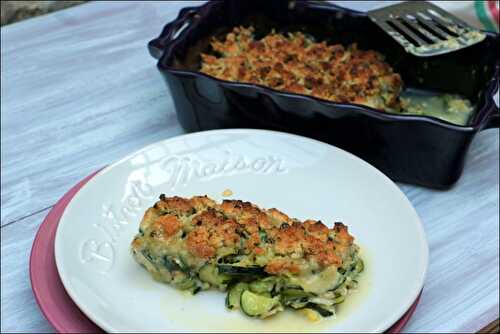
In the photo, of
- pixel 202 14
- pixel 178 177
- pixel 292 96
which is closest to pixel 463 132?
pixel 292 96

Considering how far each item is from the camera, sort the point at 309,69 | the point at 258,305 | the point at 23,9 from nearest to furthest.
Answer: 1. the point at 258,305
2. the point at 309,69
3. the point at 23,9

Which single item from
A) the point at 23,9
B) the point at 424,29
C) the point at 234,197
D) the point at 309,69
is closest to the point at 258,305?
the point at 234,197

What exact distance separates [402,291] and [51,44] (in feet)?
3.74

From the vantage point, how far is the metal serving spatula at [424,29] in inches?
49.4

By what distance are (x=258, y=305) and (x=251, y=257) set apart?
60mm

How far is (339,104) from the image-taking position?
104 cm

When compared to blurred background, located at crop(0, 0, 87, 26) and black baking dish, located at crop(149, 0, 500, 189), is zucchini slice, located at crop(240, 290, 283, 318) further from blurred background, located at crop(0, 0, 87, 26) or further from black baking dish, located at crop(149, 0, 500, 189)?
blurred background, located at crop(0, 0, 87, 26)

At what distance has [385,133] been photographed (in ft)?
3.46

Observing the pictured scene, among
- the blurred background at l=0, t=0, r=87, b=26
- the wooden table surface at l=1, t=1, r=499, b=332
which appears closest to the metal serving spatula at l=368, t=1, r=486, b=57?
the wooden table surface at l=1, t=1, r=499, b=332

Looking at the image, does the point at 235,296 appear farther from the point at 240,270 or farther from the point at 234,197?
the point at 234,197

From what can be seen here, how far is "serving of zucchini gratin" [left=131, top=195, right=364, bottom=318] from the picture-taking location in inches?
32.7

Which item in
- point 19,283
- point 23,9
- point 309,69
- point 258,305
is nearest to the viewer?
point 258,305

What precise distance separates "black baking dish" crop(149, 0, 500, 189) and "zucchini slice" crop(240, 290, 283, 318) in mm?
347

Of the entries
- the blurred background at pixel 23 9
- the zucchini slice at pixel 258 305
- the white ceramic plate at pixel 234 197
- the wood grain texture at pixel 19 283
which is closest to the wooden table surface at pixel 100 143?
the wood grain texture at pixel 19 283
